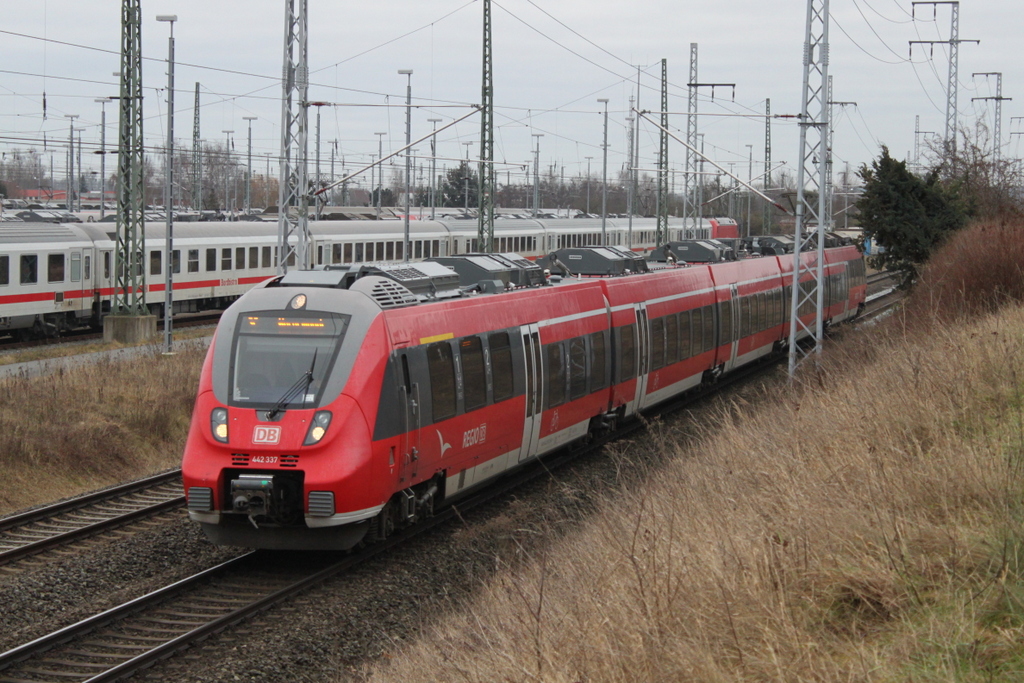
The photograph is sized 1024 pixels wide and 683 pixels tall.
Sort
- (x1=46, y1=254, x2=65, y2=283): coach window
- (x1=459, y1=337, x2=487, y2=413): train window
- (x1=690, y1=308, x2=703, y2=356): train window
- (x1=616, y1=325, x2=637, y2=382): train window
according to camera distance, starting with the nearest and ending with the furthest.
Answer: (x1=459, y1=337, x2=487, y2=413): train window → (x1=616, y1=325, x2=637, y2=382): train window → (x1=690, y1=308, x2=703, y2=356): train window → (x1=46, y1=254, x2=65, y2=283): coach window

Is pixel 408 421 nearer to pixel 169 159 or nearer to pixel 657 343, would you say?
pixel 657 343

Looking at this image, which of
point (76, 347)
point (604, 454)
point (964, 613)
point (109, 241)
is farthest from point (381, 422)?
point (109, 241)

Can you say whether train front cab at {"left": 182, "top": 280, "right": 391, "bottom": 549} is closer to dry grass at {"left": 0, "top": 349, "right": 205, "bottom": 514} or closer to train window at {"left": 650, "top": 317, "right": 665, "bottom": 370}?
dry grass at {"left": 0, "top": 349, "right": 205, "bottom": 514}

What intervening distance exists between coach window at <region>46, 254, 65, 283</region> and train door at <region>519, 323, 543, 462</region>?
63.9ft

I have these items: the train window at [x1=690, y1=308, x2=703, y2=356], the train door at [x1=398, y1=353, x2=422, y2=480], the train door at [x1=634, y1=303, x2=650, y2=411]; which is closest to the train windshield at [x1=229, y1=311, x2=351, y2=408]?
the train door at [x1=398, y1=353, x2=422, y2=480]

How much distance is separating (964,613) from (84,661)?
6367 mm

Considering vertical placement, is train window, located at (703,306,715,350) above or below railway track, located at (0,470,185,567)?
above

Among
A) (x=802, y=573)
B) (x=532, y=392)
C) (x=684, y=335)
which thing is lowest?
(x=802, y=573)

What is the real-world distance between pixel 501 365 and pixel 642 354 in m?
5.91

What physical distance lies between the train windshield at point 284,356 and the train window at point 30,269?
2032 cm

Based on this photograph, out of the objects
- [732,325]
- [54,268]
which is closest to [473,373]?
[732,325]

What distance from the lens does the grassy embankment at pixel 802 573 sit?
5516mm

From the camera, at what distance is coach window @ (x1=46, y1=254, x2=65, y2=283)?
29.2 m

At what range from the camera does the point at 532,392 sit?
14234 millimetres
